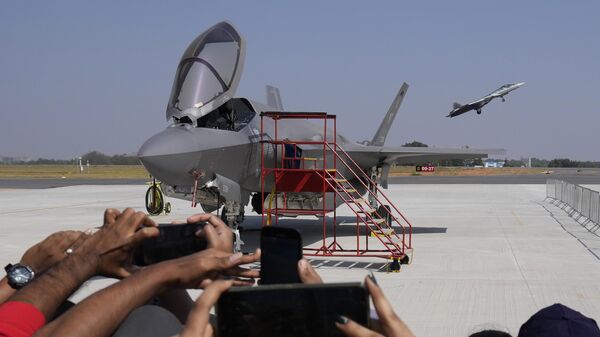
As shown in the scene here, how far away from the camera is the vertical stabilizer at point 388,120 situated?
19828 mm

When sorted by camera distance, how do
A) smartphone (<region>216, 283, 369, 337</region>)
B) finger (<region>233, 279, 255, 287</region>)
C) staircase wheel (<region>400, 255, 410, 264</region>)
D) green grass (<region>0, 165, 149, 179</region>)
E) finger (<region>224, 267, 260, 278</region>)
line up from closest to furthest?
smartphone (<region>216, 283, 369, 337</region>) < finger (<region>233, 279, 255, 287</region>) < finger (<region>224, 267, 260, 278</region>) < staircase wheel (<region>400, 255, 410, 264</region>) < green grass (<region>0, 165, 149, 179</region>)

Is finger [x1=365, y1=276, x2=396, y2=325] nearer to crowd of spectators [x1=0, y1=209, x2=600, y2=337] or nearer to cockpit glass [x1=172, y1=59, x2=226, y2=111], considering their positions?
crowd of spectators [x1=0, y1=209, x2=600, y2=337]

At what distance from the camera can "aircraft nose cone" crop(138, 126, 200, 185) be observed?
10.3 metres

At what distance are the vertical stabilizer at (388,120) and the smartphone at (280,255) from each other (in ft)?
59.6

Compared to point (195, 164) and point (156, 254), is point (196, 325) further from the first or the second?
point (195, 164)

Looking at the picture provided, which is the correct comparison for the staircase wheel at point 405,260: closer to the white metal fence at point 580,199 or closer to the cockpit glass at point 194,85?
the cockpit glass at point 194,85

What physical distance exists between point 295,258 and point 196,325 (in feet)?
1.73

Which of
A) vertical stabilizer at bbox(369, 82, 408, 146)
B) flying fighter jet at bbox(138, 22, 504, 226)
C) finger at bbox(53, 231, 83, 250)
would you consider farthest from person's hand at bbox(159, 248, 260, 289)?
vertical stabilizer at bbox(369, 82, 408, 146)

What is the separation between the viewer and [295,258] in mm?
2014

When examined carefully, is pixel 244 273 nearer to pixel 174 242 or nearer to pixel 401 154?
pixel 174 242

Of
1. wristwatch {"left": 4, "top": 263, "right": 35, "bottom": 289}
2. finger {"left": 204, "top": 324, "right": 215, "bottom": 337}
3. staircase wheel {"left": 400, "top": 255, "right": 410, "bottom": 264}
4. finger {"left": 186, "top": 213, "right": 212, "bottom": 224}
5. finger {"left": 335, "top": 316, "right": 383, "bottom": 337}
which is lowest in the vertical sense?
staircase wheel {"left": 400, "top": 255, "right": 410, "bottom": 264}

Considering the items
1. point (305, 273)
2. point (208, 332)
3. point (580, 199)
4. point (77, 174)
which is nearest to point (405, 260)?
point (305, 273)

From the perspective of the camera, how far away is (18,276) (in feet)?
8.48

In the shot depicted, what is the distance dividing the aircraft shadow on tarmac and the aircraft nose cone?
→ 2.09m
